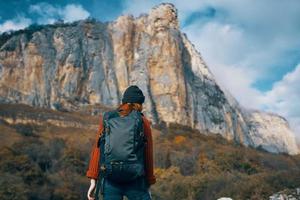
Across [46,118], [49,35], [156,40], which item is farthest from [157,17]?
[46,118]

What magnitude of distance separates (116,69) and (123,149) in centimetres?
10647

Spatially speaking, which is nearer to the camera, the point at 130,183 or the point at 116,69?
the point at 130,183

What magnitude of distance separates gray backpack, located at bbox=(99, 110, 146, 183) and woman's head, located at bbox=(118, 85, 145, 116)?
0.12m

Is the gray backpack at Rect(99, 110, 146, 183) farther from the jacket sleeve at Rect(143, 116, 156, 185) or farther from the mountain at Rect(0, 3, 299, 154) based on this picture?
the mountain at Rect(0, 3, 299, 154)

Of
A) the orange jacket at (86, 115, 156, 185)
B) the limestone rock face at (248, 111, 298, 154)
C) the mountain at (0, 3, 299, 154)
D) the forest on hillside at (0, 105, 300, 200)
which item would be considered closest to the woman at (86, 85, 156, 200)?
the orange jacket at (86, 115, 156, 185)

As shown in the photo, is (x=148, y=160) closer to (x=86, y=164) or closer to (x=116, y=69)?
(x=86, y=164)

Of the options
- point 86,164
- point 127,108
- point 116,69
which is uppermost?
point 116,69

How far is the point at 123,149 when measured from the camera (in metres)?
4.50

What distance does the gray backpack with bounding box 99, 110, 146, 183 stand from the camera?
448 centimetres

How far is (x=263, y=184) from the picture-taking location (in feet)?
83.5

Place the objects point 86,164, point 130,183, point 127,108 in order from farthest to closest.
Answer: point 86,164
point 127,108
point 130,183

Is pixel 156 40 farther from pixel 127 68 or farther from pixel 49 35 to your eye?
pixel 49 35

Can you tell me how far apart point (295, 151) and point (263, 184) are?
131 meters

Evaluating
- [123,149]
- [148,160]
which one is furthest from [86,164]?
[123,149]
